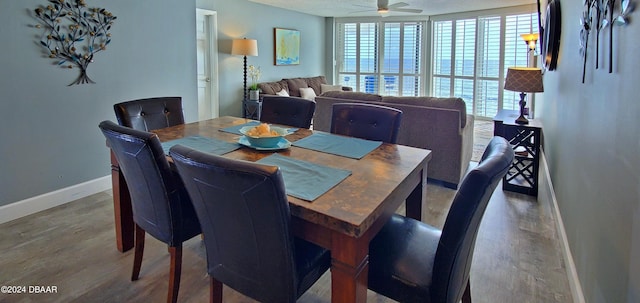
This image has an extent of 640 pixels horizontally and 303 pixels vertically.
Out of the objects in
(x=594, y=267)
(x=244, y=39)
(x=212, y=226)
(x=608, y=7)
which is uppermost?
(x=244, y=39)

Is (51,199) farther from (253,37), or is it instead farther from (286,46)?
(286,46)

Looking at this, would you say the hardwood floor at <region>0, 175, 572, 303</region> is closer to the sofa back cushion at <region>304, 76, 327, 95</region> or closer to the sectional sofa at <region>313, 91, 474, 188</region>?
the sectional sofa at <region>313, 91, 474, 188</region>

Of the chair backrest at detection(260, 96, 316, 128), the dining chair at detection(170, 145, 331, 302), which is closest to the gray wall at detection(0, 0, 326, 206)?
the chair backrest at detection(260, 96, 316, 128)

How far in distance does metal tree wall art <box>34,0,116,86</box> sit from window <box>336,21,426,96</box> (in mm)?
6182

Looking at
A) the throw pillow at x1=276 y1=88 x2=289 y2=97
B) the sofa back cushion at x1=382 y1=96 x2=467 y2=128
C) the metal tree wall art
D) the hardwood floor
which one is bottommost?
the hardwood floor

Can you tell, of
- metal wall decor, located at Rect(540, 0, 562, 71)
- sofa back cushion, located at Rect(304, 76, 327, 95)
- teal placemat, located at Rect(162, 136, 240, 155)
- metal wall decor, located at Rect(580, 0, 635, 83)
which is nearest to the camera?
metal wall decor, located at Rect(580, 0, 635, 83)

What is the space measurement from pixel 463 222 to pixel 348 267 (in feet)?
1.34

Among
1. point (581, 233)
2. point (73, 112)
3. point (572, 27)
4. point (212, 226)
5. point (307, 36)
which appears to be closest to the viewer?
point (212, 226)

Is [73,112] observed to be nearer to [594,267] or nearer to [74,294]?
[74,294]

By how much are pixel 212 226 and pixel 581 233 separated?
1.83 m

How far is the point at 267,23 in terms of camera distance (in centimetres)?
693

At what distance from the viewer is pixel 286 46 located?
7.43 metres

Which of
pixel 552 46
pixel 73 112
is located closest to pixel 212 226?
pixel 73 112

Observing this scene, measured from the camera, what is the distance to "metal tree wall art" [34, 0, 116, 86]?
301cm
